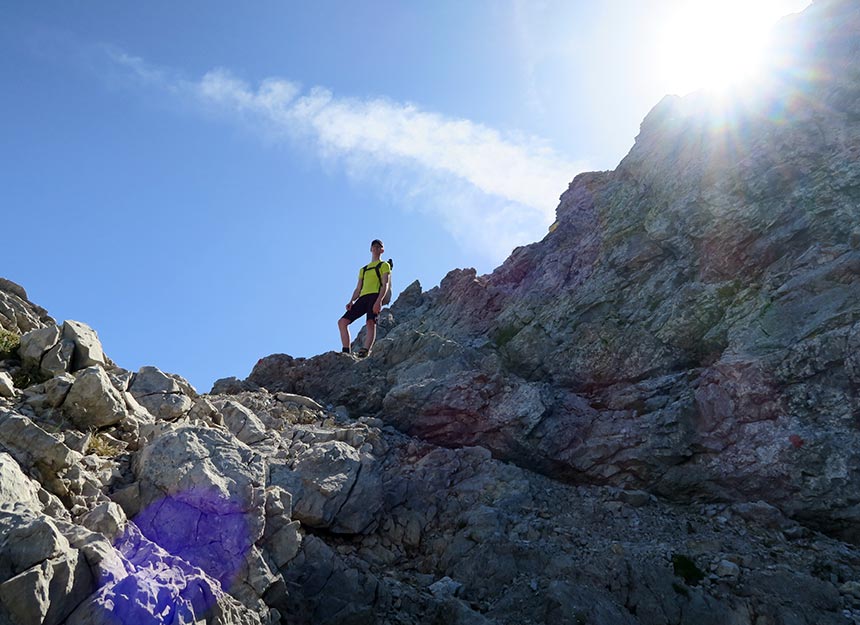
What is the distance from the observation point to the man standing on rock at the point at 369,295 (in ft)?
70.4

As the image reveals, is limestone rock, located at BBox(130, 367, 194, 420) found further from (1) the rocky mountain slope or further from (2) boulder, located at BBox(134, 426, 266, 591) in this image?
(2) boulder, located at BBox(134, 426, 266, 591)

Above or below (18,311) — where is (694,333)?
above

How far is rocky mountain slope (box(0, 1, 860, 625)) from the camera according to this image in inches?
368

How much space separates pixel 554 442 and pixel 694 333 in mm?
5202

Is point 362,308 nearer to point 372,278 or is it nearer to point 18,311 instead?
point 372,278

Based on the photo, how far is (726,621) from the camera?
34.0ft

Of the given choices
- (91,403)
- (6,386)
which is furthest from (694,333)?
(6,386)

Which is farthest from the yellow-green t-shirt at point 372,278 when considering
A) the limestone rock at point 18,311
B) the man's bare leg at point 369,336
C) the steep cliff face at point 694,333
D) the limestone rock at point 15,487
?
the limestone rock at point 15,487

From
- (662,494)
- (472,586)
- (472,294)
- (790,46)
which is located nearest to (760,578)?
(662,494)

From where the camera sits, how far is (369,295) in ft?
70.9

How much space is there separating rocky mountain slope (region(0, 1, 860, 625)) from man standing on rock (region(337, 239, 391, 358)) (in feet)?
5.15

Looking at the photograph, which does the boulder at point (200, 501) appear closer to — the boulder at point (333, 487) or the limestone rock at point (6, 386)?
the boulder at point (333, 487)

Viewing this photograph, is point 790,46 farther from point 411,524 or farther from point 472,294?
point 411,524

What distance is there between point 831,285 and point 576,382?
23.4ft
